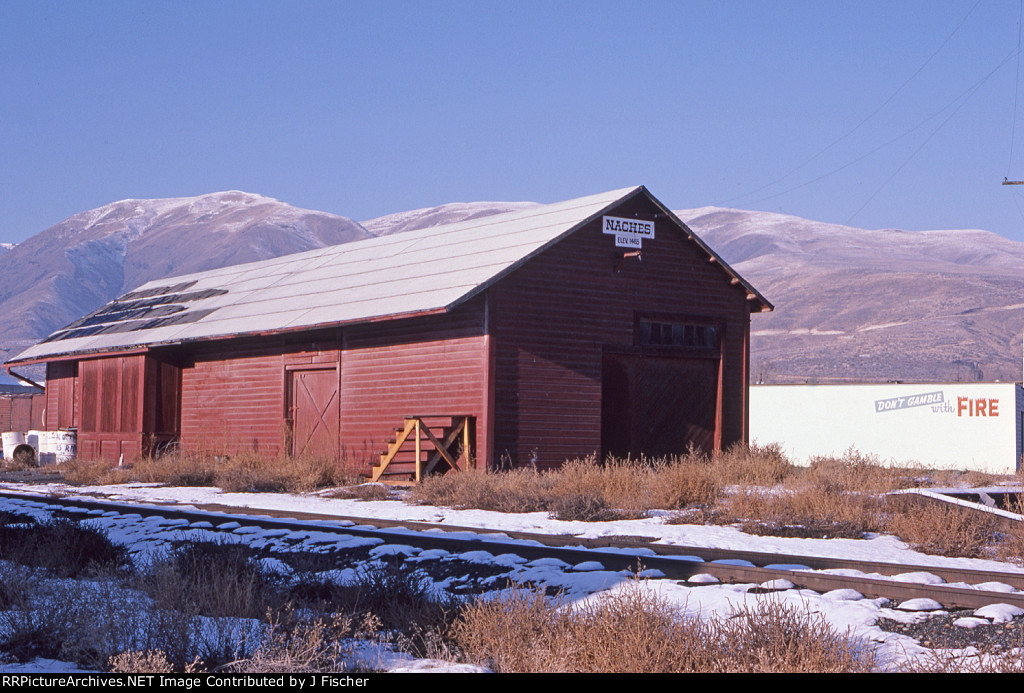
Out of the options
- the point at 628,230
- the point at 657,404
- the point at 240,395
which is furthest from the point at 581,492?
the point at 240,395

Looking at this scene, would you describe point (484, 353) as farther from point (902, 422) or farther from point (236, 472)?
point (902, 422)

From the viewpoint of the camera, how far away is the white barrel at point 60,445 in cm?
3077

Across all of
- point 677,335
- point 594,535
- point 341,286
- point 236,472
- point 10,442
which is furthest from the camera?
point 10,442

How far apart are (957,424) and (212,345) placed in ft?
93.1

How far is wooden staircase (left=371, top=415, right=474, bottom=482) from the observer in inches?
810

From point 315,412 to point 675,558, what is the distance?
54.2 ft

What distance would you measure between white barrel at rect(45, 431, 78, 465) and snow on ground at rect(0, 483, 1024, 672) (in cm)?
1008

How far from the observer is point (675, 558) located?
9.77 metres

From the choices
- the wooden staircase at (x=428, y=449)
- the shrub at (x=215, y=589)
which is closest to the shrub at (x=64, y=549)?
the shrub at (x=215, y=589)

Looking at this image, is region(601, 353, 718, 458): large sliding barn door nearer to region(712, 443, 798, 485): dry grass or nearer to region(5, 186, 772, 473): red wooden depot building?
region(5, 186, 772, 473): red wooden depot building

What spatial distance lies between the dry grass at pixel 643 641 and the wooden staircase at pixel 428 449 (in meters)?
13.6

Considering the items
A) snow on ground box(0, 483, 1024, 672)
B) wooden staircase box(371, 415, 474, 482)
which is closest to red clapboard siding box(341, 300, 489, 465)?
wooden staircase box(371, 415, 474, 482)

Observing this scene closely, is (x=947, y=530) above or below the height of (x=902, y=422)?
below
